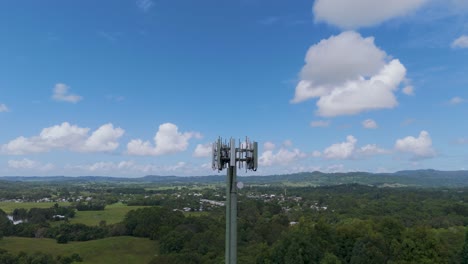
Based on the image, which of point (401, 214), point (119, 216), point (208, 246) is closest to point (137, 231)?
point (119, 216)

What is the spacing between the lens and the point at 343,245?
168 feet

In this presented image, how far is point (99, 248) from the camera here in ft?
253

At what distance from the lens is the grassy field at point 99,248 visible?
7172cm

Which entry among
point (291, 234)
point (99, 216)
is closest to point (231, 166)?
point (291, 234)

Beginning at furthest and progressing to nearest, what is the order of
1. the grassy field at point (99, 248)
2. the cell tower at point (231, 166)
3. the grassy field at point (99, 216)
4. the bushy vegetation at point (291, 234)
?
the grassy field at point (99, 216) < the grassy field at point (99, 248) < the bushy vegetation at point (291, 234) < the cell tower at point (231, 166)

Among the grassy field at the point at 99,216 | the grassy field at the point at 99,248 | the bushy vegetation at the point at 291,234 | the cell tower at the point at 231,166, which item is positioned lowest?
the grassy field at the point at 99,248

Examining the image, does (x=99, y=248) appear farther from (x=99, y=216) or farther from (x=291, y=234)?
(x=291, y=234)

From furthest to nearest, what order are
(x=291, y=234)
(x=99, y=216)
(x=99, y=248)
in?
(x=99, y=216), (x=99, y=248), (x=291, y=234)

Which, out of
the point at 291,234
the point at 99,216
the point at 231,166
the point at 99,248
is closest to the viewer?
the point at 231,166

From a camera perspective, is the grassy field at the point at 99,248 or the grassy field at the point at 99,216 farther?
the grassy field at the point at 99,216

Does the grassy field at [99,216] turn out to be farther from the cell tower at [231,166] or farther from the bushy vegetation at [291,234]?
the cell tower at [231,166]

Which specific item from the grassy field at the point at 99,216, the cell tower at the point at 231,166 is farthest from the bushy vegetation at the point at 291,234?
the cell tower at the point at 231,166

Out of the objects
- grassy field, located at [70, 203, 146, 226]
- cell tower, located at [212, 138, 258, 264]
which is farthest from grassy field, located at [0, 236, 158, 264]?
cell tower, located at [212, 138, 258, 264]

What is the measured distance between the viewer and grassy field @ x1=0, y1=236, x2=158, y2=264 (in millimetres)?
71719
